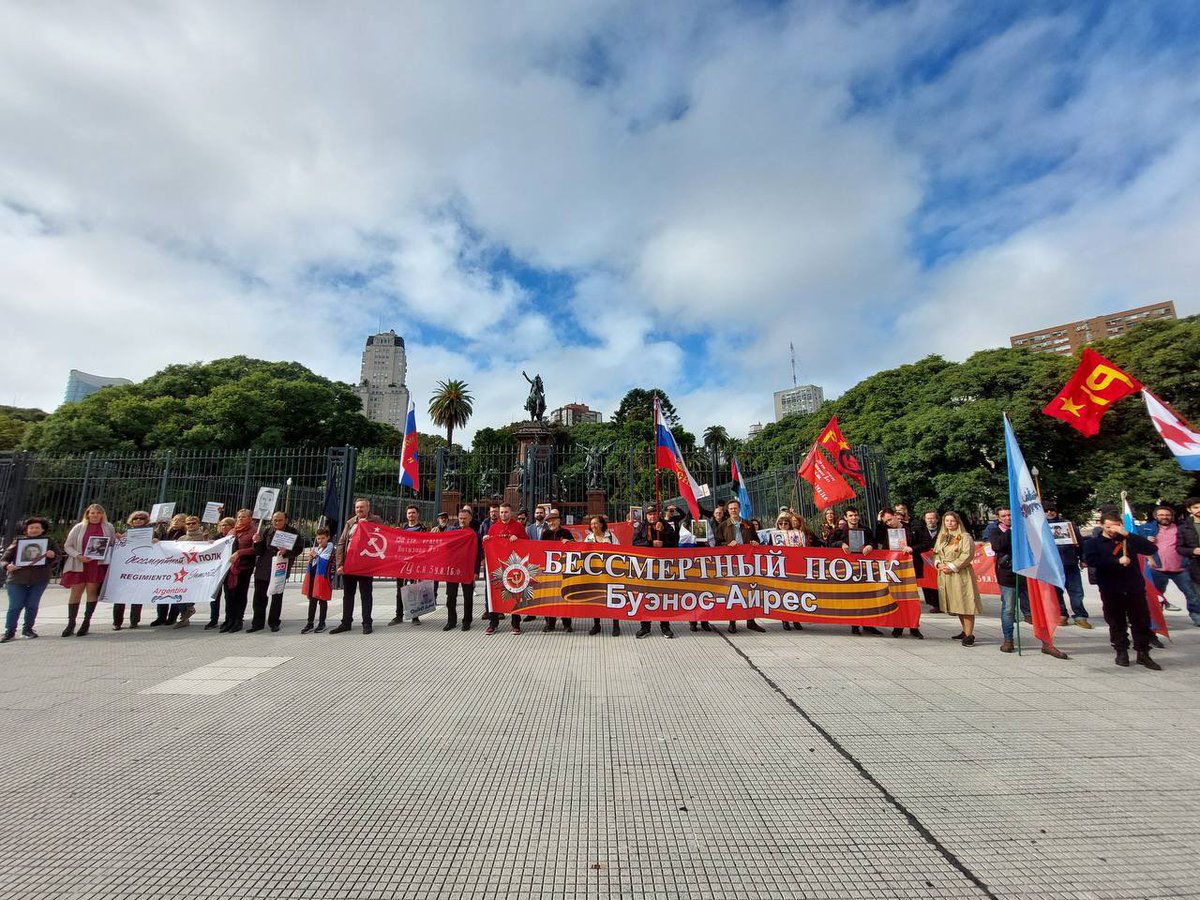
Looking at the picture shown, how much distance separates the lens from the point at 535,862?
2516mm

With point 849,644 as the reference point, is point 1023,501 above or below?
above

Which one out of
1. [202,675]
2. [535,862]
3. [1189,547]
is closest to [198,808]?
[535,862]

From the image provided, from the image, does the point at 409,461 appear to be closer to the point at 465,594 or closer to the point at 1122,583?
the point at 465,594

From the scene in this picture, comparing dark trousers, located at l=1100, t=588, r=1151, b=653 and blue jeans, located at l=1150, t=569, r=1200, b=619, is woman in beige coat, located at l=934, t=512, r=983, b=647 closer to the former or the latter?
dark trousers, located at l=1100, t=588, r=1151, b=653

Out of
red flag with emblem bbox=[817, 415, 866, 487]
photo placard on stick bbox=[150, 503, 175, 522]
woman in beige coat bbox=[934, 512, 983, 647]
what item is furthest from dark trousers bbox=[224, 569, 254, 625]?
red flag with emblem bbox=[817, 415, 866, 487]

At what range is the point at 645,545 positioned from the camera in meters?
8.77

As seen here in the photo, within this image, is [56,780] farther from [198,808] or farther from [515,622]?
[515,622]

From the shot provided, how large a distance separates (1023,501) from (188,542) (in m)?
11.7

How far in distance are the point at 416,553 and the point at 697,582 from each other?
4.32 m

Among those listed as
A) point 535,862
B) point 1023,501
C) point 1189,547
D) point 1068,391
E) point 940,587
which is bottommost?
point 535,862

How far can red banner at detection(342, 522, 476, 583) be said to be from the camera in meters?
8.34

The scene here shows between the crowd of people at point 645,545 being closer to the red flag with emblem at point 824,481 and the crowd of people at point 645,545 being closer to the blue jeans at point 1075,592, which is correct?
the blue jeans at point 1075,592

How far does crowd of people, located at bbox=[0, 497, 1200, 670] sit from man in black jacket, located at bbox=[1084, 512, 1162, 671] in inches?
0.5

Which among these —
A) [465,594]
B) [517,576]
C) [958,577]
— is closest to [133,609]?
[465,594]
